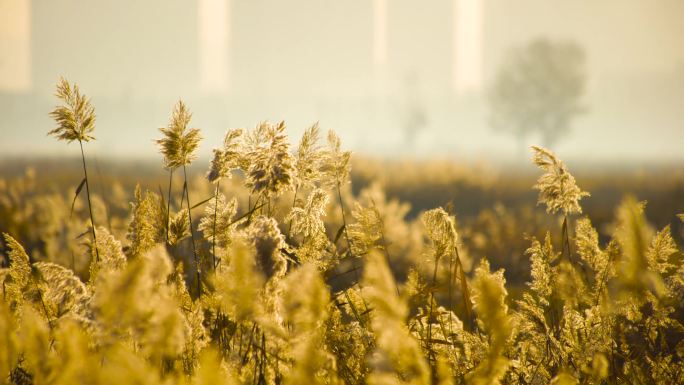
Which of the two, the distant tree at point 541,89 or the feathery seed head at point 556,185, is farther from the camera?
the distant tree at point 541,89

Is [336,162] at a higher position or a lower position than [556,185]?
higher

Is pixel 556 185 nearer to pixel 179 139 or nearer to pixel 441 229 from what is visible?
pixel 441 229

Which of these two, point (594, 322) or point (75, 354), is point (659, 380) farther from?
point (75, 354)

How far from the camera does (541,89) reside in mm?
77250

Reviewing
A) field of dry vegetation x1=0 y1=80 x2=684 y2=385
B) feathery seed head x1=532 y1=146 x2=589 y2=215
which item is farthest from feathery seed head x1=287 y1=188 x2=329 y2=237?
feathery seed head x1=532 y1=146 x2=589 y2=215

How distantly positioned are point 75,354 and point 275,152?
108 centimetres

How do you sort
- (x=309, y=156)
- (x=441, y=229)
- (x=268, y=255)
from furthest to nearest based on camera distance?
(x=309, y=156) < (x=441, y=229) < (x=268, y=255)

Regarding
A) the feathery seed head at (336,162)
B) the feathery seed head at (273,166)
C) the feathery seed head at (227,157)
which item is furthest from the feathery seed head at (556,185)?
the feathery seed head at (227,157)

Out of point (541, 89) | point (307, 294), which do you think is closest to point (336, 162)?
point (307, 294)

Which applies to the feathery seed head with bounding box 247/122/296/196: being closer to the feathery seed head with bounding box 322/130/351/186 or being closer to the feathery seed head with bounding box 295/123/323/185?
the feathery seed head with bounding box 295/123/323/185

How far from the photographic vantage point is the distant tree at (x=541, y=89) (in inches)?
2982

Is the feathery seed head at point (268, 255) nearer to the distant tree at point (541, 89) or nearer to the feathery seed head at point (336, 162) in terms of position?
the feathery seed head at point (336, 162)

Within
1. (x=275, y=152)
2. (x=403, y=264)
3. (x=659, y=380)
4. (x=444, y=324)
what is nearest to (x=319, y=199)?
(x=275, y=152)

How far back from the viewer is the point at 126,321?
4.70ft
